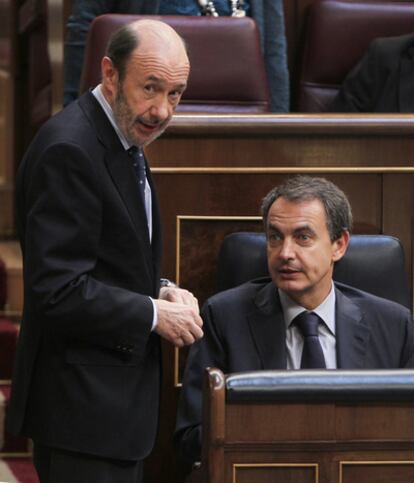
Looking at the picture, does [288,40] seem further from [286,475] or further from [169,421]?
[286,475]

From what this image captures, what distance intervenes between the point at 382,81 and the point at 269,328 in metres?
0.73

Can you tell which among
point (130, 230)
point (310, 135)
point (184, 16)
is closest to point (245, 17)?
point (184, 16)

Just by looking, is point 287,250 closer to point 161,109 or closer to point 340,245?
point 340,245

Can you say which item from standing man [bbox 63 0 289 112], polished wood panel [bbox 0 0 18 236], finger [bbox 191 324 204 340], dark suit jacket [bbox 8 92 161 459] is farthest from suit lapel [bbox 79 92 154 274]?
polished wood panel [bbox 0 0 18 236]

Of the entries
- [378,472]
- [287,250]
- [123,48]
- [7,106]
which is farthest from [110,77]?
[7,106]

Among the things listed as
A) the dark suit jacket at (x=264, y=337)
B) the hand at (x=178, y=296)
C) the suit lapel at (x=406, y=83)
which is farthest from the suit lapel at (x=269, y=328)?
→ the suit lapel at (x=406, y=83)

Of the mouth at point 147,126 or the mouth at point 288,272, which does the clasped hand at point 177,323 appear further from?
the mouth at point 288,272

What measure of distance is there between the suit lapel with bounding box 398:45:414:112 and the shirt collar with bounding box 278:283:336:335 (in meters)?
0.59

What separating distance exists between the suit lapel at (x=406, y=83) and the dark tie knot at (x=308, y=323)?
24.5 inches

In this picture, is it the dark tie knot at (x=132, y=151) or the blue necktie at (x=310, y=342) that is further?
the blue necktie at (x=310, y=342)

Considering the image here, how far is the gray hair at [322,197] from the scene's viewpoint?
5.75 ft

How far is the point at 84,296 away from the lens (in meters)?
1.36

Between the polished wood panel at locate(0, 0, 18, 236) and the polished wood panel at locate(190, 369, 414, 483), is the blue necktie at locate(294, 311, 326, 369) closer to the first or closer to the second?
the polished wood panel at locate(190, 369, 414, 483)

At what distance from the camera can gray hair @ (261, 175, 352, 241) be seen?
5.75 feet
